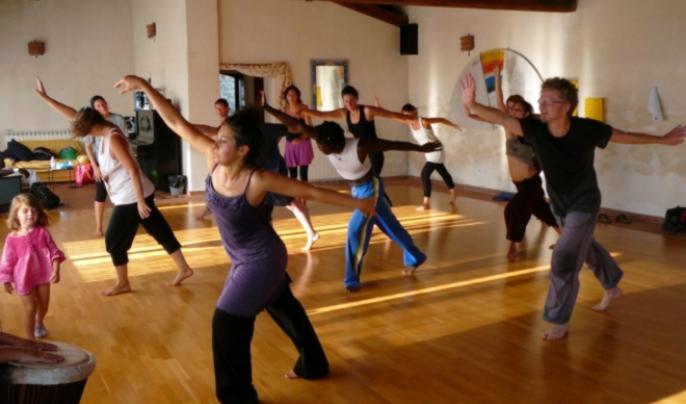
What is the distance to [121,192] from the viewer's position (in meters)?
4.58

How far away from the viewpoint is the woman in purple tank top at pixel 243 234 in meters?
2.69

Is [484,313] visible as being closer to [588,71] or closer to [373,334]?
[373,334]

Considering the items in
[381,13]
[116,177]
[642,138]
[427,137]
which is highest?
[381,13]

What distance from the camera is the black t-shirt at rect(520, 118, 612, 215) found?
3.55 metres

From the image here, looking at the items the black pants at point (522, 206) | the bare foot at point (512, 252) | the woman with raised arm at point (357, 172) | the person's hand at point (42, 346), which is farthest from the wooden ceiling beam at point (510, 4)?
the person's hand at point (42, 346)

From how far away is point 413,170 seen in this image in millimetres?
12047

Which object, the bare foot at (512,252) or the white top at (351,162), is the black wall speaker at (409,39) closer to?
the bare foot at (512,252)

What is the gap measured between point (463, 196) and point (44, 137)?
743 centimetres

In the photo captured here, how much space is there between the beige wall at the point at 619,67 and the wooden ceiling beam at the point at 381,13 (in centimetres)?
162

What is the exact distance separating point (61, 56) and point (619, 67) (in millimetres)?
9259

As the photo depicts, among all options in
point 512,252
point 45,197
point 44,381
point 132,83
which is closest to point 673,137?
point 512,252

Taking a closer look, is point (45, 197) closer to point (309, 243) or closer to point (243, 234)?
point (309, 243)

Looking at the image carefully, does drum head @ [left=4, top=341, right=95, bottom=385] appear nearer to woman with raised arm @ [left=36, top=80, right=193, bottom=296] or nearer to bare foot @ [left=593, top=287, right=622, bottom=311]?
woman with raised arm @ [left=36, top=80, right=193, bottom=296]

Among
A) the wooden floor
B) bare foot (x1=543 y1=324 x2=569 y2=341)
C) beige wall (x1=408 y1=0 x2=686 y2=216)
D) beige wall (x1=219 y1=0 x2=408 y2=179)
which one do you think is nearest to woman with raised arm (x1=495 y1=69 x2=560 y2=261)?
the wooden floor
